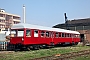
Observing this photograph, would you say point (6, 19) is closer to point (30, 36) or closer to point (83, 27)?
point (83, 27)

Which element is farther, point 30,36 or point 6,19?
point 6,19

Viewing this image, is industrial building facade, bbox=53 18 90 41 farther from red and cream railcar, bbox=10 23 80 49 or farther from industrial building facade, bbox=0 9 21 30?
industrial building facade, bbox=0 9 21 30

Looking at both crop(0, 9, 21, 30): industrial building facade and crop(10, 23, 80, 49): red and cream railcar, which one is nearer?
crop(10, 23, 80, 49): red and cream railcar

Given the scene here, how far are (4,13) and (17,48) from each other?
89.2 metres

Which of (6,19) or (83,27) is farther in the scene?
(6,19)

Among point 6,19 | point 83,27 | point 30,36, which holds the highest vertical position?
point 6,19

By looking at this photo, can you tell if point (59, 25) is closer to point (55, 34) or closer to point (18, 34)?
point (55, 34)

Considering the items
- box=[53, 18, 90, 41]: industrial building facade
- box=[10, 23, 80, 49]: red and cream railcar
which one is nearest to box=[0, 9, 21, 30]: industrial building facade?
box=[53, 18, 90, 41]: industrial building facade

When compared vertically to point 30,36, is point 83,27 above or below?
above

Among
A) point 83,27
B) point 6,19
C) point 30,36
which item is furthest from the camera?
point 6,19

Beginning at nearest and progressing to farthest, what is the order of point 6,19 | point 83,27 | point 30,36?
1. point 30,36
2. point 83,27
3. point 6,19

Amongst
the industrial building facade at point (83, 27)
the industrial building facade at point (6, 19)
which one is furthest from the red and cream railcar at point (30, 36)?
the industrial building facade at point (6, 19)

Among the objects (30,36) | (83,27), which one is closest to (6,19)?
(83,27)

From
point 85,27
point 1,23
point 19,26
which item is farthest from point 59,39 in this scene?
point 1,23
